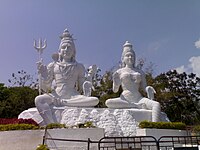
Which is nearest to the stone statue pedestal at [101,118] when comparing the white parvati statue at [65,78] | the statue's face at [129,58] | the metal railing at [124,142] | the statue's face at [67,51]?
the white parvati statue at [65,78]

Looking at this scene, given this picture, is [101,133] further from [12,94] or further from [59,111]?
[12,94]

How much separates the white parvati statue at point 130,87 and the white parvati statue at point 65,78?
136 cm

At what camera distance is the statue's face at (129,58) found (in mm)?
14437

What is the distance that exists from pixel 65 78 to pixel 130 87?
2.97 meters

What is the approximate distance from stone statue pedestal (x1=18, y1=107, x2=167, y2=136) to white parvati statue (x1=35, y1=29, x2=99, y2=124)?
0.45 meters

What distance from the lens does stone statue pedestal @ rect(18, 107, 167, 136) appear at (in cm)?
1198

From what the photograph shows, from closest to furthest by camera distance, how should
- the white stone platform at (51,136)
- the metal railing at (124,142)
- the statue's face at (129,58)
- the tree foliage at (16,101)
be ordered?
the metal railing at (124,142), the white stone platform at (51,136), the statue's face at (129,58), the tree foliage at (16,101)

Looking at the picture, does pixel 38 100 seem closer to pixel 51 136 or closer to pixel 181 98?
pixel 51 136

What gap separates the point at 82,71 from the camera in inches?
549

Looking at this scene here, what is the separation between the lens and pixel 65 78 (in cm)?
1348

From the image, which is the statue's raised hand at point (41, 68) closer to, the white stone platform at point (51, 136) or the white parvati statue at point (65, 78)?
the white parvati statue at point (65, 78)

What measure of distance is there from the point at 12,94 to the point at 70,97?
12.6 m

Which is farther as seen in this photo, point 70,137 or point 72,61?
point 72,61

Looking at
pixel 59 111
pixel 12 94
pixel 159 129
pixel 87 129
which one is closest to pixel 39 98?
pixel 59 111
